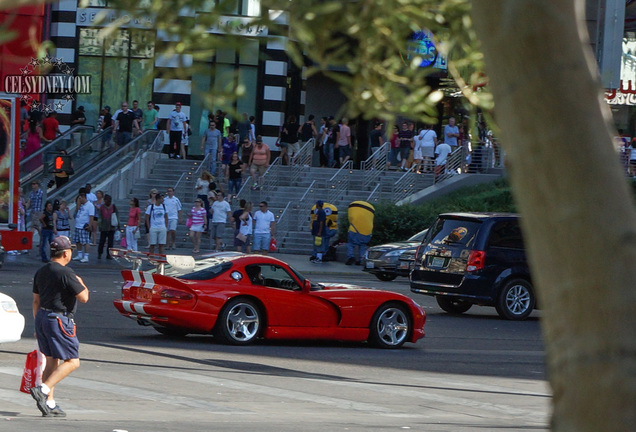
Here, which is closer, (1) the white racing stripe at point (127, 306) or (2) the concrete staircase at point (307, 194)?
(1) the white racing stripe at point (127, 306)

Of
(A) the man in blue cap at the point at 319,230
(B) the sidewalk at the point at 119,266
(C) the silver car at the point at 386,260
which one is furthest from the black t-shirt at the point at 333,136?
(C) the silver car at the point at 386,260

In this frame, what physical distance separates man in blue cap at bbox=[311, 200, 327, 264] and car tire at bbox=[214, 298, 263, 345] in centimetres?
1483

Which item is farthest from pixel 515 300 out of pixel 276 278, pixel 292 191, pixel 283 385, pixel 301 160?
pixel 301 160

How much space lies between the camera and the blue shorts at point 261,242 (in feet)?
95.5

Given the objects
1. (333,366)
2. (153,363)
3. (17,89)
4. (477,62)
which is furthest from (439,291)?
(477,62)

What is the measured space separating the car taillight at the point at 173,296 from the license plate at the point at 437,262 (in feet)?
21.5

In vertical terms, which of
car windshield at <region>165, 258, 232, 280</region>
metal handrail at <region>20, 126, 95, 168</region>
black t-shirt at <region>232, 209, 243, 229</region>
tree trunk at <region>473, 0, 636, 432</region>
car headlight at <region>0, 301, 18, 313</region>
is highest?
Answer: metal handrail at <region>20, 126, 95, 168</region>

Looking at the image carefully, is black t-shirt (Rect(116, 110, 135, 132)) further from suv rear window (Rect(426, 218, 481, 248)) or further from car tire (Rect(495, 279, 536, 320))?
car tire (Rect(495, 279, 536, 320))

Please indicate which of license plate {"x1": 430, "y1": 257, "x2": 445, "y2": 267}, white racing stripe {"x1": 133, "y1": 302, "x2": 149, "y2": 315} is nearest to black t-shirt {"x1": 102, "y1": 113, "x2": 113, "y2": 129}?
license plate {"x1": 430, "y1": 257, "x2": 445, "y2": 267}

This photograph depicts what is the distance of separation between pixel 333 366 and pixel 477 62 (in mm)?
9605

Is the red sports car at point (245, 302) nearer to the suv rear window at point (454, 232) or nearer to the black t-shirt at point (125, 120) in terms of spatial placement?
the suv rear window at point (454, 232)

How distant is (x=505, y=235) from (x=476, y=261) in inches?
30.1

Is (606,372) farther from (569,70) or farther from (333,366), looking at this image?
(333,366)

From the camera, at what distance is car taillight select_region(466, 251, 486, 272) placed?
18781 millimetres
